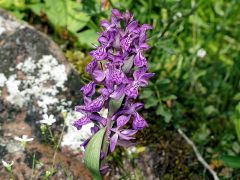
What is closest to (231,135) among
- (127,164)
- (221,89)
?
(221,89)

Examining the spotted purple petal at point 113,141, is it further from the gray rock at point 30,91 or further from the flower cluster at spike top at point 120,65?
the gray rock at point 30,91

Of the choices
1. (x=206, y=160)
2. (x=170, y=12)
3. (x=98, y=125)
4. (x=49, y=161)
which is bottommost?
(x=206, y=160)

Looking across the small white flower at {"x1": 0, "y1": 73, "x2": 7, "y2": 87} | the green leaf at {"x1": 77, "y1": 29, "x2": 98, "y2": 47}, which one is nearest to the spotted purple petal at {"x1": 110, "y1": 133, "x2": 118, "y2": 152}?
the small white flower at {"x1": 0, "y1": 73, "x2": 7, "y2": 87}

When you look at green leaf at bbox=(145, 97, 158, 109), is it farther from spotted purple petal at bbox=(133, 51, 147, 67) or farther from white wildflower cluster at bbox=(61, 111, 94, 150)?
spotted purple petal at bbox=(133, 51, 147, 67)

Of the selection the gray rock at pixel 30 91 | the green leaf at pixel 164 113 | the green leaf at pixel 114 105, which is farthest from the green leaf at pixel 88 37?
the green leaf at pixel 114 105

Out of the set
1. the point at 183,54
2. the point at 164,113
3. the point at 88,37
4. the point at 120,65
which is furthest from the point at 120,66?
the point at 183,54

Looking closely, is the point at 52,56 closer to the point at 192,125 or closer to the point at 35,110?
the point at 35,110
